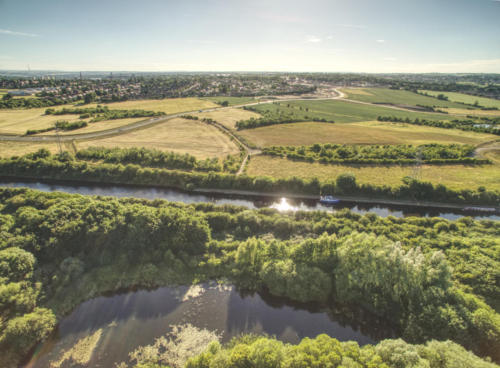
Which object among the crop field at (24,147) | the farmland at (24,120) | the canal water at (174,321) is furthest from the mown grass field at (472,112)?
the farmland at (24,120)

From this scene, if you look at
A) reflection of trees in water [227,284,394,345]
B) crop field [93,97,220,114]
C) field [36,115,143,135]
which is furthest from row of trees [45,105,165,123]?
reflection of trees in water [227,284,394,345]

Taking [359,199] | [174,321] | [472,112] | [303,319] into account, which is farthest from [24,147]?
[472,112]

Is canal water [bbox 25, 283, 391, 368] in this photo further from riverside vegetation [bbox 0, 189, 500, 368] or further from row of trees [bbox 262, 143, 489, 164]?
row of trees [bbox 262, 143, 489, 164]

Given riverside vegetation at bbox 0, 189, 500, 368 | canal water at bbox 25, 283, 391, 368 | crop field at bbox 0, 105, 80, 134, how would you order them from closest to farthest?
riverside vegetation at bbox 0, 189, 500, 368 < canal water at bbox 25, 283, 391, 368 < crop field at bbox 0, 105, 80, 134

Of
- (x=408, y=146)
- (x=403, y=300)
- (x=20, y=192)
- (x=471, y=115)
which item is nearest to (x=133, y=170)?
(x=20, y=192)

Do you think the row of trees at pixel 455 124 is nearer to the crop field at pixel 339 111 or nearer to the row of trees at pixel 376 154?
the crop field at pixel 339 111

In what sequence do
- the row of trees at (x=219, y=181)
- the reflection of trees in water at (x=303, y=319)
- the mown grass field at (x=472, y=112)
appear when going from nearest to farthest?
the reflection of trees in water at (x=303, y=319) < the row of trees at (x=219, y=181) < the mown grass field at (x=472, y=112)

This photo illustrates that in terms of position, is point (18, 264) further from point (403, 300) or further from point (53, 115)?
point (53, 115)
